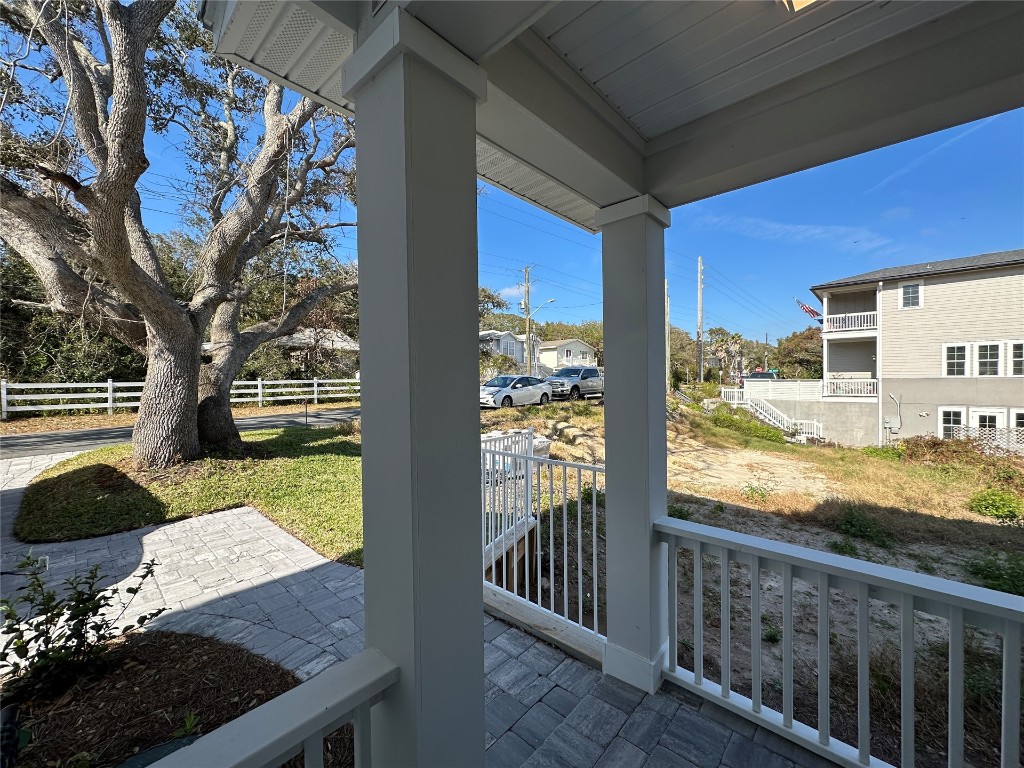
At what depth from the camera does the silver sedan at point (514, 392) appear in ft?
37.0

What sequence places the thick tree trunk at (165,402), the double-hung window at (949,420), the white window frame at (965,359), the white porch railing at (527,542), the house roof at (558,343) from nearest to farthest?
the white porch railing at (527,542) → the white window frame at (965,359) → the thick tree trunk at (165,402) → the double-hung window at (949,420) → the house roof at (558,343)

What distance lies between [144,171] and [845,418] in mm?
12133

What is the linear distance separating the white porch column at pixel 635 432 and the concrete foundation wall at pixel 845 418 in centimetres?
816

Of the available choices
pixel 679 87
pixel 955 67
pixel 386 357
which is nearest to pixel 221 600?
pixel 386 357

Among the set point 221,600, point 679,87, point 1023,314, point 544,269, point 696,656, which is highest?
point 544,269

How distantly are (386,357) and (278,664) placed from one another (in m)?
2.22

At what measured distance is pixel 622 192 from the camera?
5.65 ft

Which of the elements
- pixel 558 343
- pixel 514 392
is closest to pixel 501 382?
pixel 514 392

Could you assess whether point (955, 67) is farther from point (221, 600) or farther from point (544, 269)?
point (544, 269)

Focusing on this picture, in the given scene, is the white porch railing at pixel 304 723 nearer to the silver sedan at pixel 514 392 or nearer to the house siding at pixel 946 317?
the house siding at pixel 946 317

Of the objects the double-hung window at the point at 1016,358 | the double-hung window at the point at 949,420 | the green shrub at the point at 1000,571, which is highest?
the double-hung window at the point at 1016,358

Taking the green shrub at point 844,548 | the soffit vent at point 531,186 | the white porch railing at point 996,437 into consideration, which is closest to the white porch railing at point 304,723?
the soffit vent at point 531,186

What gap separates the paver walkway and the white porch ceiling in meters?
2.11

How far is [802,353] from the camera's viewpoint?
2072 cm
